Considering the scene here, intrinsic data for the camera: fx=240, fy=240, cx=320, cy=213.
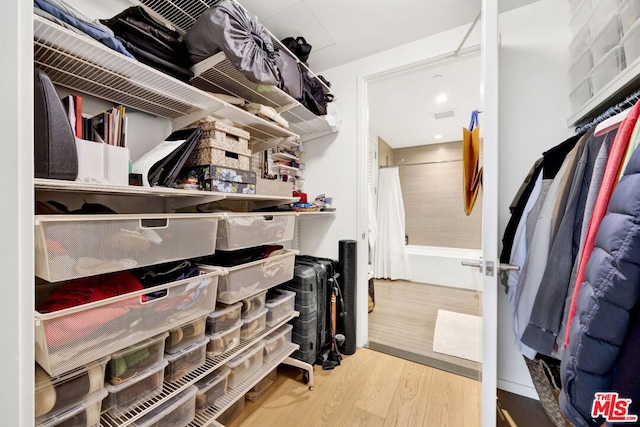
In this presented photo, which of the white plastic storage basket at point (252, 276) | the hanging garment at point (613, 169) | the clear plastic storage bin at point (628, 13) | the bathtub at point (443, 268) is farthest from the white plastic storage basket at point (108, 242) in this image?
the bathtub at point (443, 268)

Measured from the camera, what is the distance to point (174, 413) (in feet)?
3.14

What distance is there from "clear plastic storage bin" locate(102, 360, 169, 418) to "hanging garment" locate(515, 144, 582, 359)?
1.39 metres

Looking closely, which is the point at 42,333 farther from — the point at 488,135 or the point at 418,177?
the point at 418,177

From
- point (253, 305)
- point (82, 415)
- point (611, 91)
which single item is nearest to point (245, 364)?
point (253, 305)

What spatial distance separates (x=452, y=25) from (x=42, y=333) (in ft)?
7.91

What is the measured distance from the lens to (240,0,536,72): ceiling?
→ 4.66ft

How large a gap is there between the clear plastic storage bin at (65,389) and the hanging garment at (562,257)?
145cm

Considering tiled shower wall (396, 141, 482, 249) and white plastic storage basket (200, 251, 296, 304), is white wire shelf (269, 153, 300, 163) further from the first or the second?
tiled shower wall (396, 141, 482, 249)

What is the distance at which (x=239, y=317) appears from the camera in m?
1.20

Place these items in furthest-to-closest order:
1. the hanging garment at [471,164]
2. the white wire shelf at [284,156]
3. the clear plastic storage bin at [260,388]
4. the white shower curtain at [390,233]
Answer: the white shower curtain at [390,233] < the white wire shelf at [284,156] < the hanging garment at [471,164] < the clear plastic storage bin at [260,388]

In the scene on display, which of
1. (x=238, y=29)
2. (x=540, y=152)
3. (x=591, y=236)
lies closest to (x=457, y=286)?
(x=540, y=152)

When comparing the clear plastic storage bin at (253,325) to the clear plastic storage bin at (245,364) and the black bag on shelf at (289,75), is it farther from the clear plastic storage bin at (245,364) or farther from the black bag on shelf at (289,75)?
the black bag on shelf at (289,75)

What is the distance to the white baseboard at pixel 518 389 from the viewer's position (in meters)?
1.41

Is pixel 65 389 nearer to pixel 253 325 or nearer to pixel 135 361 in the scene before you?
pixel 135 361
